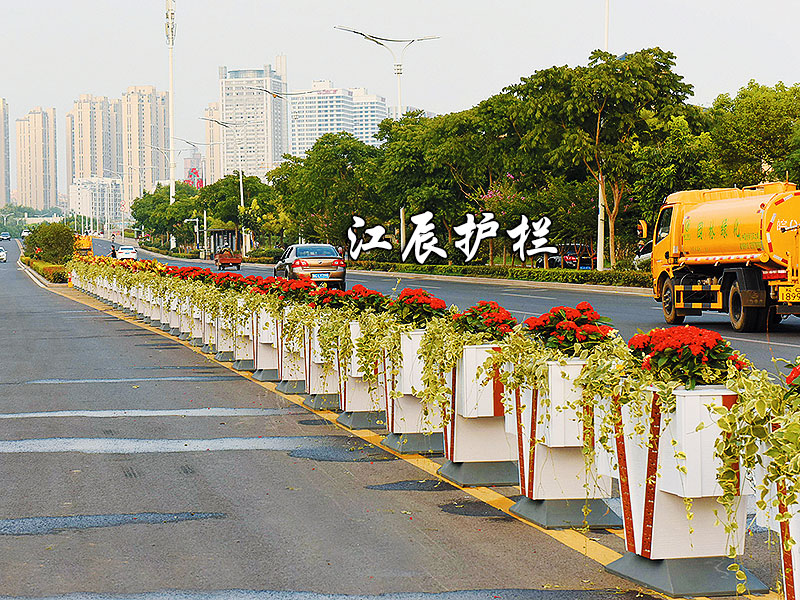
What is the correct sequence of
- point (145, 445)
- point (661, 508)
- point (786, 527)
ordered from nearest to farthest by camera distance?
point (786, 527) → point (661, 508) → point (145, 445)

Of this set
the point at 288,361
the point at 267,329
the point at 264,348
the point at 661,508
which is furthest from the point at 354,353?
the point at 661,508

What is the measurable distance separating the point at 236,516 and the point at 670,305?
18284mm

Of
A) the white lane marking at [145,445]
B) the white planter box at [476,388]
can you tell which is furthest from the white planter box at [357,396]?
the white planter box at [476,388]

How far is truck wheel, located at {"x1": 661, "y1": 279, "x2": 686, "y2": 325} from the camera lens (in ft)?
78.7

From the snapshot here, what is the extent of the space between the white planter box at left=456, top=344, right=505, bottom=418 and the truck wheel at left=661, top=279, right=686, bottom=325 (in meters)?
16.7

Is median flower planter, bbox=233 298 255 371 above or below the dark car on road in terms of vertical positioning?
below

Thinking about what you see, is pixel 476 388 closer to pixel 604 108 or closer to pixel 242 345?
pixel 242 345

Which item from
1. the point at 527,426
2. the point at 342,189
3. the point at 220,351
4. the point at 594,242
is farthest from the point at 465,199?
Answer: the point at 527,426

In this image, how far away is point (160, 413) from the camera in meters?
12.0

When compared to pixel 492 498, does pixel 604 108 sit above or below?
above

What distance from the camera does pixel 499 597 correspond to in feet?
18.4

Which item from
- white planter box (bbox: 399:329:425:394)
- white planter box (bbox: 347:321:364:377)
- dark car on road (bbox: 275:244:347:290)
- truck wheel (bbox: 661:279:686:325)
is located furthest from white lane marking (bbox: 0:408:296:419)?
dark car on road (bbox: 275:244:347:290)

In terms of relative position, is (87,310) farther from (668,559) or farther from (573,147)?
(668,559)

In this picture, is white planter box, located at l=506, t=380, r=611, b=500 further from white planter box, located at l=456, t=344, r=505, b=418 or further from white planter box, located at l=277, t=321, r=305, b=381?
white planter box, located at l=277, t=321, r=305, b=381
